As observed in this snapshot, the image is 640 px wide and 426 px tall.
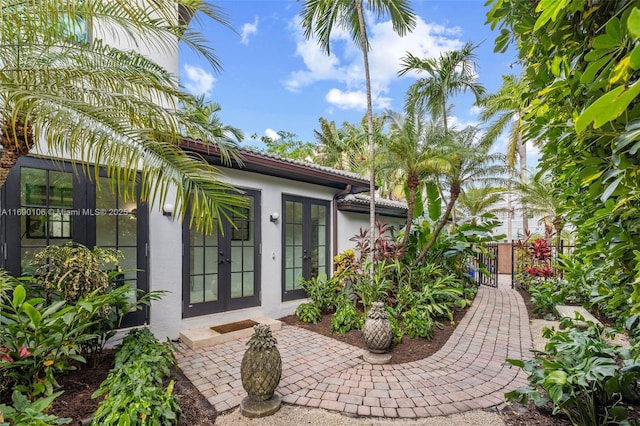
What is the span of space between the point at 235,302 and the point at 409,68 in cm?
795

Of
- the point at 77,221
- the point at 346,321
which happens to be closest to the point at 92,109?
the point at 77,221

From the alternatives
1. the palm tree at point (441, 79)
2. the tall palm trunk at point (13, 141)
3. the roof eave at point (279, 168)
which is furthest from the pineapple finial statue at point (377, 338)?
the palm tree at point (441, 79)

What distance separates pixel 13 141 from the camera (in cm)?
315

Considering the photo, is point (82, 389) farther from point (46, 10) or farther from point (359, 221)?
point (359, 221)

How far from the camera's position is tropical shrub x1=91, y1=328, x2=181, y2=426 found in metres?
2.69

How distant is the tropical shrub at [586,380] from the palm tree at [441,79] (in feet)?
24.3

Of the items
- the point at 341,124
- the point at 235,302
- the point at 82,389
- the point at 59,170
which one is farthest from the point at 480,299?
the point at 341,124

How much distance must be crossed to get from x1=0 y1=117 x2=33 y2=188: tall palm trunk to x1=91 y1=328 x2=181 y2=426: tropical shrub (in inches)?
92.5

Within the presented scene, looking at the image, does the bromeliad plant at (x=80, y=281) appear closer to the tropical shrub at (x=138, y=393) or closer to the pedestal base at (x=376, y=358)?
the tropical shrub at (x=138, y=393)

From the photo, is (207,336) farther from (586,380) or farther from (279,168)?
(586,380)

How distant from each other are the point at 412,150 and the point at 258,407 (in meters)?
5.21

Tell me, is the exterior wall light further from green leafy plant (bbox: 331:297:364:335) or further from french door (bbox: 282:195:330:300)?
green leafy plant (bbox: 331:297:364:335)

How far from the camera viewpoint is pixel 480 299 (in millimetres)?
8398

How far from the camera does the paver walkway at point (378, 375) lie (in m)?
3.47
